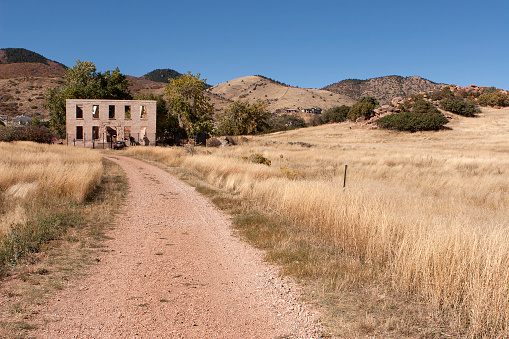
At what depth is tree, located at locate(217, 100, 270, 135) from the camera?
60.3 meters

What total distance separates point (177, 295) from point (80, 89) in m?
48.7

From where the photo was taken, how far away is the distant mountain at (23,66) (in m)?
109

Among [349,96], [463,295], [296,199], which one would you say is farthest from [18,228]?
[349,96]

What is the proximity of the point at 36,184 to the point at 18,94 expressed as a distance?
3843 inches

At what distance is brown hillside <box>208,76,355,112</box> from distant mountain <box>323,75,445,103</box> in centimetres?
1127

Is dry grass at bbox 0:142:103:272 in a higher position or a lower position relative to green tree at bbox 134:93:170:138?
lower

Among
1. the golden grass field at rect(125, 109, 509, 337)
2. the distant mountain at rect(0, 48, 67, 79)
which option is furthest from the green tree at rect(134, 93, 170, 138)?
the distant mountain at rect(0, 48, 67, 79)

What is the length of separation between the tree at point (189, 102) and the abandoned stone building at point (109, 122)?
9.26 ft

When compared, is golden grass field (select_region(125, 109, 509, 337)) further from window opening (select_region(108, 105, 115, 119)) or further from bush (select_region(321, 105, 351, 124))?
bush (select_region(321, 105, 351, 124))

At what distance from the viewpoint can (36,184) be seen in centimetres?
923

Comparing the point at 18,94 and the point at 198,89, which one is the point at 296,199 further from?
the point at 18,94

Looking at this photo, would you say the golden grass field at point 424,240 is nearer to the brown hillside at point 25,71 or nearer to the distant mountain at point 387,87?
the brown hillside at point 25,71

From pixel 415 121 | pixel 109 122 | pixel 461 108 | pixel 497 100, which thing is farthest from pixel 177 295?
pixel 497 100

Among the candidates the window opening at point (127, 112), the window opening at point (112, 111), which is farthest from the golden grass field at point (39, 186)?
the window opening at point (127, 112)
